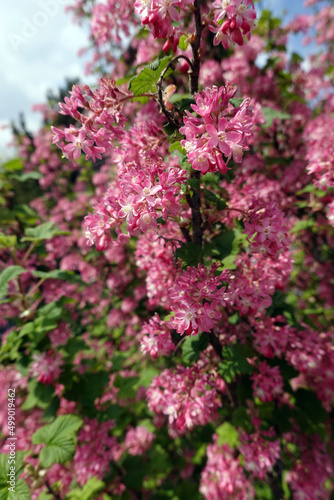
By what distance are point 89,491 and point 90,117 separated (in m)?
3.58

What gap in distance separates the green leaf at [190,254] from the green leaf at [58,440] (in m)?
2.09

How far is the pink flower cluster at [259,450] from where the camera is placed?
217cm

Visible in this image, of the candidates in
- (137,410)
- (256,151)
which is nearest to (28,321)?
(137,410)

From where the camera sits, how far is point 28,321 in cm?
319

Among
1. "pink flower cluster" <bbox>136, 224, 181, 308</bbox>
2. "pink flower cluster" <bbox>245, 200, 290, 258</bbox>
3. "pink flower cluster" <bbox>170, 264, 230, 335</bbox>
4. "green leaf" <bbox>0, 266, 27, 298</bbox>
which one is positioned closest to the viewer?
"pink flower cluster" <bbox>170, 264, 230, 335</bbox>

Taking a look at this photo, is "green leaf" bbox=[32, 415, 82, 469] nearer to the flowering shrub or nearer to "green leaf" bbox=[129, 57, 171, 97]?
the flowering shrub

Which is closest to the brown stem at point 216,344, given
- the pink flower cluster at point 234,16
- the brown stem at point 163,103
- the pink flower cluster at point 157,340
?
the pink flower cluster at point 157,340

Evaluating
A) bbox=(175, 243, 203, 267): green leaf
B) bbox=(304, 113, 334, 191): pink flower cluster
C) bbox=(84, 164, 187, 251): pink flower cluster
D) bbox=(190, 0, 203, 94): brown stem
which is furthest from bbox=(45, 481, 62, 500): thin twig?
bbox=(304, 113, 334, 191): pink flower cluster

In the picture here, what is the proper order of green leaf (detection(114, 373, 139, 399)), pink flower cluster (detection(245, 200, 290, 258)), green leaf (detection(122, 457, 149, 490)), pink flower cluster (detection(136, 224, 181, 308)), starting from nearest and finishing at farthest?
1. pink flower cluster (detection(245, 200, 290, 258))
2. pink flower cluster (detection(136, 224, 181, 308))
3. green leaf (detection(122, 457, 149, 490))
4. green leaf (detection(114, 373, 139, 399))

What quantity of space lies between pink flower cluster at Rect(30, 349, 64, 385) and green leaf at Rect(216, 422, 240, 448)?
1.76 metres

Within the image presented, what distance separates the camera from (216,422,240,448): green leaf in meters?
2.38

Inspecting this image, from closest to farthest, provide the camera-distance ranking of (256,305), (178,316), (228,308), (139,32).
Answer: (178,316) → (256,305) → (228,308) → (139,32)

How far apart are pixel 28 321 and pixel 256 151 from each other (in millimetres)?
3660

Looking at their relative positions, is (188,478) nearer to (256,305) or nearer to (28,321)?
(28,321)
